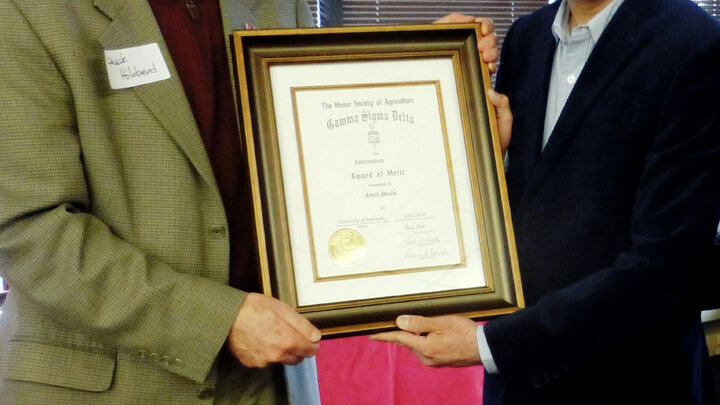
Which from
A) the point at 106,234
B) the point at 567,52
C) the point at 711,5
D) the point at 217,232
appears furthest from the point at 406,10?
the point at 106,234

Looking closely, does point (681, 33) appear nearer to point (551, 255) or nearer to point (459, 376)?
point (551, 255)

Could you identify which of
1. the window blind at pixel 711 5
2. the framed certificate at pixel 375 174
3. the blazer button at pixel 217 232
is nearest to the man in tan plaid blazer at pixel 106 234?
the blazer button at pixel 217 232

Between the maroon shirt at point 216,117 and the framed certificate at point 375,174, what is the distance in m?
0.15

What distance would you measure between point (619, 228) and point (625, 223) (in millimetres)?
15

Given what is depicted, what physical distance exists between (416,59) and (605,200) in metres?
0.45

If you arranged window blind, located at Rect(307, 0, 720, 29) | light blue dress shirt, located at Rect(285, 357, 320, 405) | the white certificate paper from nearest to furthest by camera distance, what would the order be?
the white certificate paper
light blue dress shirt, located at Rect(285, 357, 320, 405)
window blind, located at Rect(307, 0, 720, 29)

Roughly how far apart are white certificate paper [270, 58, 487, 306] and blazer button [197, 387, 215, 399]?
247 millimetres

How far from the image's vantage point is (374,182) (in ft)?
3.78

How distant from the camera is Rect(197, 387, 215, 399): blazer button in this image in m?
1.15

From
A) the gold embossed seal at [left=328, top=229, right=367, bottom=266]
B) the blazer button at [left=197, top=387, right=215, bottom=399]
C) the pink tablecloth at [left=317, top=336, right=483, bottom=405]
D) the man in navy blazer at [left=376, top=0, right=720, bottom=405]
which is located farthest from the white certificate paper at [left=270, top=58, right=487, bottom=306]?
the pink tablecloth at [left=317, top=336, right=483, bottom=405]

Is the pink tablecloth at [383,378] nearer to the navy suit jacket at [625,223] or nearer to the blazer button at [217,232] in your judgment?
the navy suit jacket at [625,223]

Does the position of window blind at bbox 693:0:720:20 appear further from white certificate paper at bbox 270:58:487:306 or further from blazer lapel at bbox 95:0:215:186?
blazer lapel at bbox 95:0:215:186

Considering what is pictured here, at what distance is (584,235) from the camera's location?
1236mm

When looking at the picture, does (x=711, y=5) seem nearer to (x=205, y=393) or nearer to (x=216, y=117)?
(x=216, y=117)
